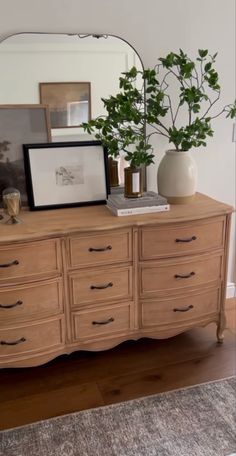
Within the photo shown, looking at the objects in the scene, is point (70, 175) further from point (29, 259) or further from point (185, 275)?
point (185, 275)

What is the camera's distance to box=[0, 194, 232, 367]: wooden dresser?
1921 mm

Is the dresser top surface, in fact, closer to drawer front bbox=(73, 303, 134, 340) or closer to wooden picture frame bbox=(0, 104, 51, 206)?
wooden picture frame bbox=(0, 104, 51, 206)

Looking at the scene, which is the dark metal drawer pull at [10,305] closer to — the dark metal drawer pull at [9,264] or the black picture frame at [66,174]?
the dark metal drawer pull at [9,264]

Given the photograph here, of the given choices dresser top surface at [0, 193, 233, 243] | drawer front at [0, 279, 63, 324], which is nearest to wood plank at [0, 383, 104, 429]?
drawer front at [0, 279, 63, 324]

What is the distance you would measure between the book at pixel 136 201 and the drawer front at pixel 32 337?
64 cm

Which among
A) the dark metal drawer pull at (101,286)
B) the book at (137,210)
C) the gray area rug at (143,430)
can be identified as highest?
the book at (137,210)

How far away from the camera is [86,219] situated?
79.4 inches

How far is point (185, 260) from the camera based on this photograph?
2.14 metres

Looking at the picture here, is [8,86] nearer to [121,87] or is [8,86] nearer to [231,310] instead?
[121,87]

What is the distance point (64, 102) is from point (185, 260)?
1034mm

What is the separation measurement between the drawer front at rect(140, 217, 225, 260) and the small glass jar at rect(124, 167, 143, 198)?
9.6 inches

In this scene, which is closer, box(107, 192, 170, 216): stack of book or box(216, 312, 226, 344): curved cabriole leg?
box(107, 192, 170, 216): stack of book

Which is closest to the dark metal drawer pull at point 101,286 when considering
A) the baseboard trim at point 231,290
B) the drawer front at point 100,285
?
the drawer front at point 100,285

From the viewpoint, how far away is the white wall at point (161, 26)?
2.07 m
